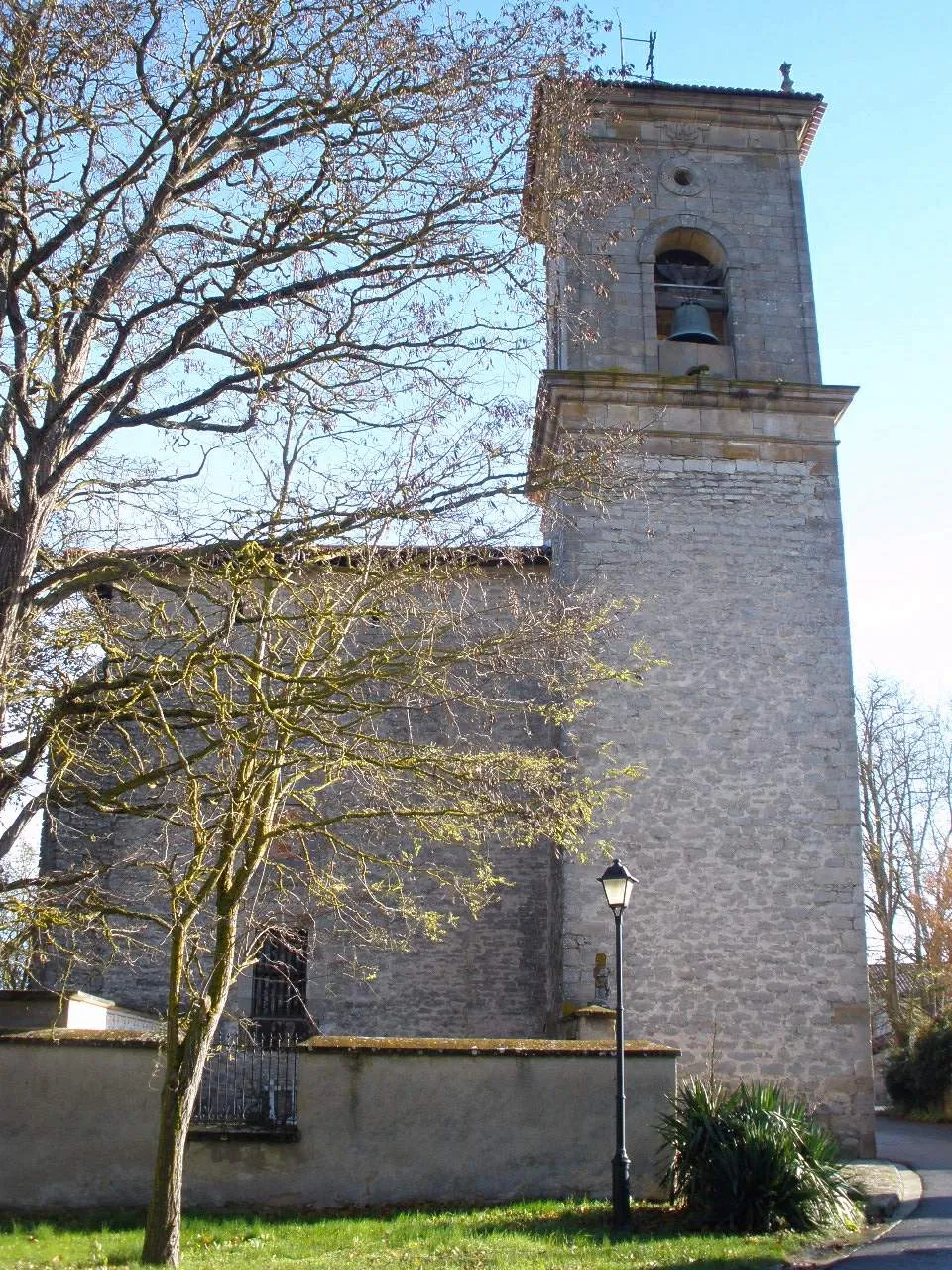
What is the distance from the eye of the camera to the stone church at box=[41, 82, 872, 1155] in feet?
43.4

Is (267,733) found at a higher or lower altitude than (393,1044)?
higher

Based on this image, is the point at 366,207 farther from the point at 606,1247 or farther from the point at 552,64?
the point at 606,1247

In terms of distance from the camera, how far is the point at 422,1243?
27.5 ft

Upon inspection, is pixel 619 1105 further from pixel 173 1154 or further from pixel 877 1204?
pixel 173 1154

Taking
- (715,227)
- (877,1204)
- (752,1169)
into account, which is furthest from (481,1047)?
(715,227)

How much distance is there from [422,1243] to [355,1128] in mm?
1718

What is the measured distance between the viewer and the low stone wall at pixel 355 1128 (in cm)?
977

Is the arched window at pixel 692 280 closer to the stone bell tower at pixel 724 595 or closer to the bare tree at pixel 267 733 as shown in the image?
the stone bell tower at pixel 724 595

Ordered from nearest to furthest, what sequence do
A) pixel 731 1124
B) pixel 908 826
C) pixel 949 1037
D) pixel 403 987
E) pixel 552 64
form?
pixel 552 64 < pixel 731 1124 < pixel 403 987 < pixel 949 1037 < pixel 908 826

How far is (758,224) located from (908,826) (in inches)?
656

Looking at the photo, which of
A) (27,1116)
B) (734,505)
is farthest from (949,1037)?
(27,1116)

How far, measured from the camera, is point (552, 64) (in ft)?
27.9

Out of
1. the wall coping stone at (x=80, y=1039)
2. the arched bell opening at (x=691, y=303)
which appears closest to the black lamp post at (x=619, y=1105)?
the wall coping stone at (x=80, y=1039)

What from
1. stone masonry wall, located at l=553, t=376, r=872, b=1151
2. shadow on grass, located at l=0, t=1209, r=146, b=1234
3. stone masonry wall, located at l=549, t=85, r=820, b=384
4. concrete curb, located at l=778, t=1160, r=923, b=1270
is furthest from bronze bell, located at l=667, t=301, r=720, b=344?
shadow on grass, located at l=0, t=1209, r=146, b=1234
